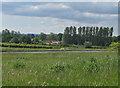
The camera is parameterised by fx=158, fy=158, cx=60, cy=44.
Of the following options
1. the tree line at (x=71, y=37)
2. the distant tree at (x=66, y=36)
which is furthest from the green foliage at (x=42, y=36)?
the distant tree at (x=66, y=36)

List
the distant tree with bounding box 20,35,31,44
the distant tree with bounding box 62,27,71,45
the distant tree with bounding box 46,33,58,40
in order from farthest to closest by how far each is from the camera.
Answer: the distant tree with bounding box 46,33,58,40 → the distant tree with bounding box 20,35,31,44 → the distant tree with bounding box 62,27,71,45

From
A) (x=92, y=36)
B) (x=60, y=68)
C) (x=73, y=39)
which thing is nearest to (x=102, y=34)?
(x=92, y=36)

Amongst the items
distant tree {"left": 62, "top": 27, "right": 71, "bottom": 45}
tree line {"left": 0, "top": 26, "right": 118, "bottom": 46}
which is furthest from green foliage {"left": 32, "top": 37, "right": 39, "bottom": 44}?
distant tree {"left": 62, "top": 27, "right": 71, "bottom": 45}

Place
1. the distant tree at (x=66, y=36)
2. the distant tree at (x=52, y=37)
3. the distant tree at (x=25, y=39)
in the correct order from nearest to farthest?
the distant tree at (x=66, y=36) < the distant tree at (x=25, y=39) < the distant tree at (x=52, y=37)

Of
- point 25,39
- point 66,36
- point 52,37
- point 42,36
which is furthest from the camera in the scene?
point 42,36

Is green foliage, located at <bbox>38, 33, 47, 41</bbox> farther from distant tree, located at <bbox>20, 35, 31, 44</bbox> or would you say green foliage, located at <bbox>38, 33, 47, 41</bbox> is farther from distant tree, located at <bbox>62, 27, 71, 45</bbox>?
distant tree, located at <bbox>62, 27, 71, 45</bbox>

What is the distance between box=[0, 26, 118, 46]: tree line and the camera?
4137 centimetres

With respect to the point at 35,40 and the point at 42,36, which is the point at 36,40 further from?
the point at 42,36

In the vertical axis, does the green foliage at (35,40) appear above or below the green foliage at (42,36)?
below

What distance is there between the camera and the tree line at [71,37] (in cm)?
4137

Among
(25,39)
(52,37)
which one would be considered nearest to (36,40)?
(25,39)

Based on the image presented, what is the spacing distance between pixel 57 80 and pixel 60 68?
1.76m

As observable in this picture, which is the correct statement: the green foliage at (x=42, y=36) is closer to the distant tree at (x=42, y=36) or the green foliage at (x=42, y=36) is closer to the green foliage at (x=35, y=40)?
the distant tree at (x=42, y=36)

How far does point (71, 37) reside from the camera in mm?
43344
